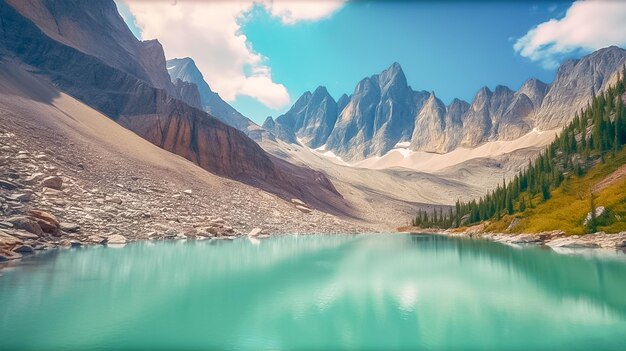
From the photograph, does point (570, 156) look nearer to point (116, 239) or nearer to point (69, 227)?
point (116, 239)

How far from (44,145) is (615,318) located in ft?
209

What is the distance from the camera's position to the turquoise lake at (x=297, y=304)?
15688mm

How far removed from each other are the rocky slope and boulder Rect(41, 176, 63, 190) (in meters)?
0.13

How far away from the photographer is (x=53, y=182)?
155 ft

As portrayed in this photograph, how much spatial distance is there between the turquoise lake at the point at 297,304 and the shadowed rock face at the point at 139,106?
66.7 m

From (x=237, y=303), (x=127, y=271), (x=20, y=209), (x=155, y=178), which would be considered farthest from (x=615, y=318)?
(x=155, y=178)

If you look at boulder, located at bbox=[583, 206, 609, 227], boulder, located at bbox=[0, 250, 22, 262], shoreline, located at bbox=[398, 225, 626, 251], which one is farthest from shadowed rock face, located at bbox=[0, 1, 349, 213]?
boulder, located at bbox=[0, 250, 22, 262]

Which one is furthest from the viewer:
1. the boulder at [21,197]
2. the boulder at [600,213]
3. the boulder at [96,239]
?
the boulder at [600,213]

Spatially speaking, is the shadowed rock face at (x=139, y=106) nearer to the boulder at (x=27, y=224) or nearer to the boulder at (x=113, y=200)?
the boulder at (x=113, y=200)

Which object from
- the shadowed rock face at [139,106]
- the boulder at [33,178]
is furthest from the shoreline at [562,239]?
the boulder at [33,178]

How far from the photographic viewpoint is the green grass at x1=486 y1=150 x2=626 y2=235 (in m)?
56.0

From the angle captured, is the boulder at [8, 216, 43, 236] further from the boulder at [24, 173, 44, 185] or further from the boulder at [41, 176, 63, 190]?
the boulder at [41, 176, 63, 190]

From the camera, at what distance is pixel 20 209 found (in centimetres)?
3938

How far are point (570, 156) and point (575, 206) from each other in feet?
79.5
